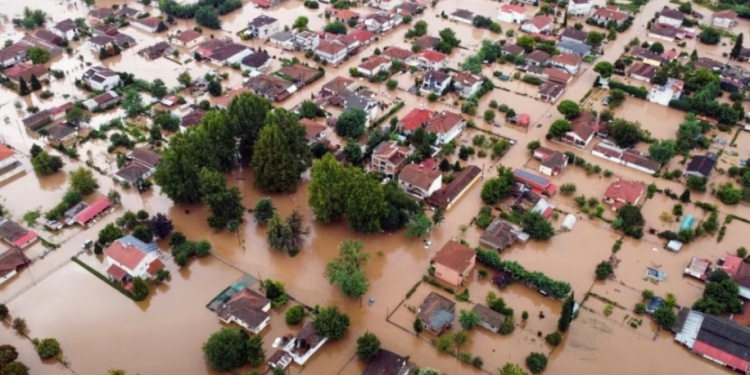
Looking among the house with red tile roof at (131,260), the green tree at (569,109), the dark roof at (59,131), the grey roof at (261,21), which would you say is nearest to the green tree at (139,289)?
the house with red tile roof at (131,260)

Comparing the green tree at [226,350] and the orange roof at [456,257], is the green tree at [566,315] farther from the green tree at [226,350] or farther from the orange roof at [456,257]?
the green tree at [226,350]

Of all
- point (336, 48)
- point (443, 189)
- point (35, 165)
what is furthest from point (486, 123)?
point (35, 165)

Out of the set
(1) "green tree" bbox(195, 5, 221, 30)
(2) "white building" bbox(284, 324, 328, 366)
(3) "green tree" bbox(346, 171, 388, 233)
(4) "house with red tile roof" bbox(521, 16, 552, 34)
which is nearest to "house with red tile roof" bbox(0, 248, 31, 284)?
(2) "white building" bbox(284, 324, 328, 366)

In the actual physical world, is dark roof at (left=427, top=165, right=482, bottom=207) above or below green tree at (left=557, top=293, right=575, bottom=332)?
below

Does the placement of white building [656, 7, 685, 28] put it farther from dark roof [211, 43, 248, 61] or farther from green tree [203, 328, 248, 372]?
green tree [203, 328, 248, 372]

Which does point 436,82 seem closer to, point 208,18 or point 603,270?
point 603,270

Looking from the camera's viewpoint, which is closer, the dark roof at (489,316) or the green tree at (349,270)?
the dark roof at (489,316)

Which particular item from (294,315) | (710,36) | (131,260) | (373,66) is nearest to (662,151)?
(710,36)
